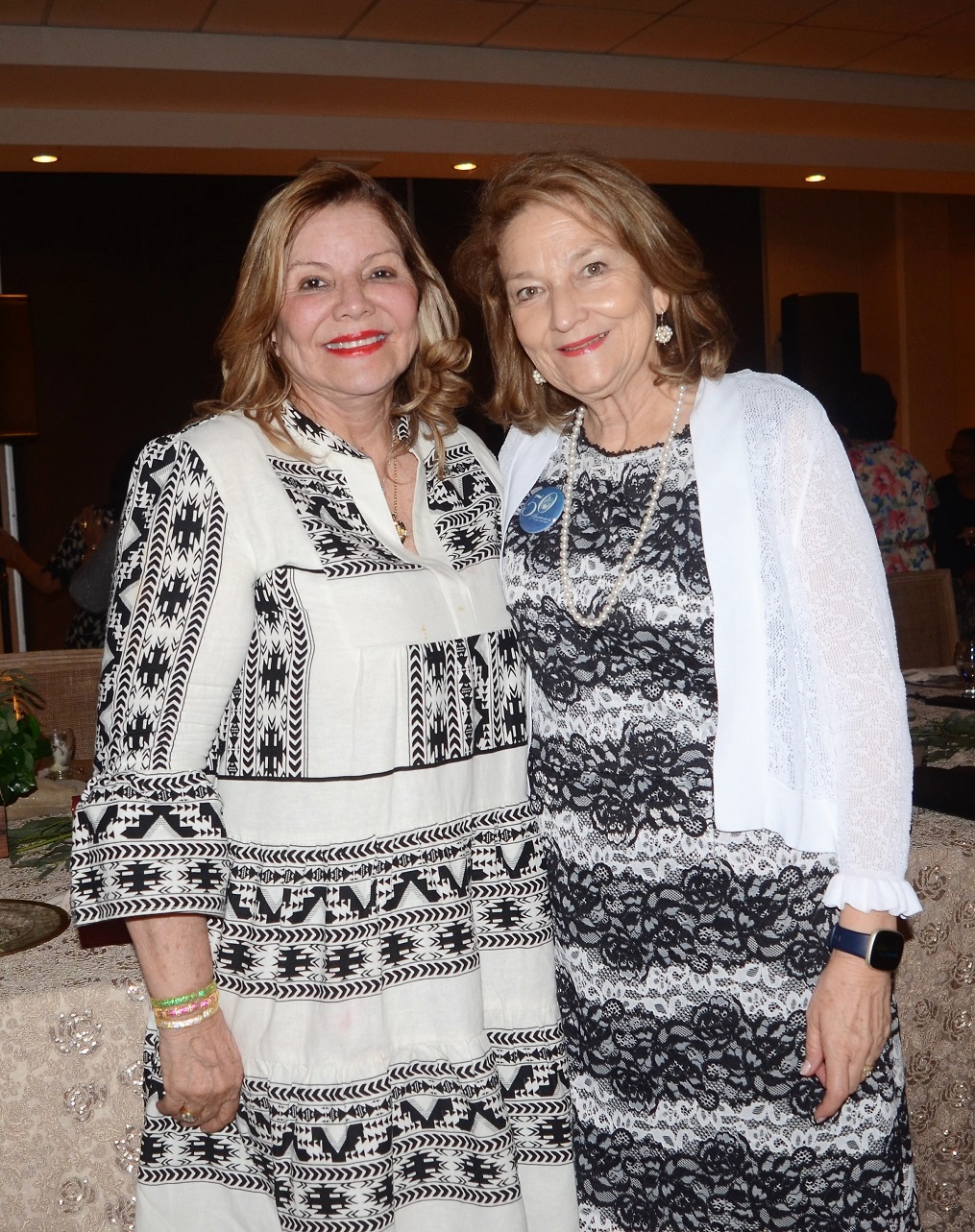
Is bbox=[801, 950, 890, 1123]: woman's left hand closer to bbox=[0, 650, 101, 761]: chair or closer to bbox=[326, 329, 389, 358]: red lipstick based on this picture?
bbox=[326, 329, 389, 358]: red lipstick

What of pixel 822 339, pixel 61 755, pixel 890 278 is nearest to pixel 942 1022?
pixel 61 755

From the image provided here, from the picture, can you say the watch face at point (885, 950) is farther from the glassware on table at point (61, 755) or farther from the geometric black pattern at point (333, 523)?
the glassware on table at point (61, 755)

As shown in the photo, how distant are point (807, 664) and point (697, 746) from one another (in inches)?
6.9

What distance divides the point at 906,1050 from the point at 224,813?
1196 mm

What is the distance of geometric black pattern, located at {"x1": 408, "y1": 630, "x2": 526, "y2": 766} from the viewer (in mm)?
1469

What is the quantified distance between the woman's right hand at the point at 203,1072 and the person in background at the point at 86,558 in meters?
2.52

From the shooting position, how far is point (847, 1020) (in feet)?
4.79

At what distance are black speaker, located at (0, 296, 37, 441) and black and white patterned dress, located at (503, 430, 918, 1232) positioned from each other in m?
5.66

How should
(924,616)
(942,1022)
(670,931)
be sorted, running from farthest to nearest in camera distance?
1. (924,616)
2. (942,1022)
3. (670,931)

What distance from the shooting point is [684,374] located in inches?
66.7

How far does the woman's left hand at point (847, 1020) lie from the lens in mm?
1451

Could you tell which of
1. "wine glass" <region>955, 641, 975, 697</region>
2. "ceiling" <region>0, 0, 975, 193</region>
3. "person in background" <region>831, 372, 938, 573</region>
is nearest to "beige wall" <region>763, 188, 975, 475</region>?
"ceiling" <region>0, 0, 975, 193</region>

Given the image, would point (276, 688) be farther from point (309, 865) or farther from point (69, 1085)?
point (69, 1085)

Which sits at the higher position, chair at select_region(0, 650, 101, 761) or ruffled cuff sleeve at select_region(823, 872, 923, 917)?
chair at select_region(0, 650, 101, 761)
